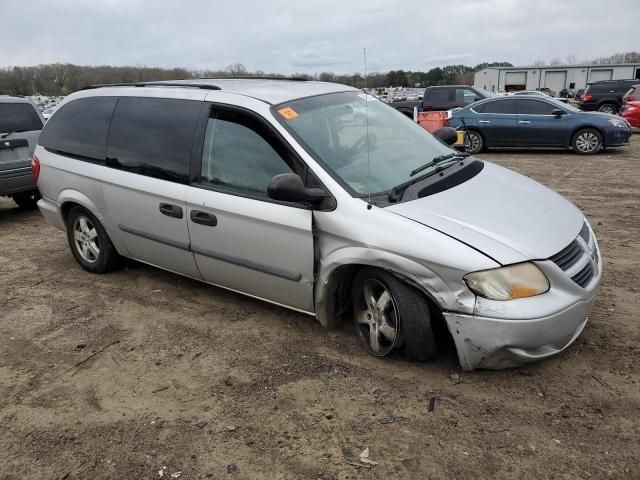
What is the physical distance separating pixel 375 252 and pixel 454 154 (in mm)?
1520

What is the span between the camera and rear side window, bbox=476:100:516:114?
13050 millimetres

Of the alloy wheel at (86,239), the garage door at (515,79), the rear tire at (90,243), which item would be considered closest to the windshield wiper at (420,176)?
the rear tire at (90,243)

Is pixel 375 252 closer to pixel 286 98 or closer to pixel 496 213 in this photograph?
pixel 496 213

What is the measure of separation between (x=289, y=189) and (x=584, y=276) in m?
1.80

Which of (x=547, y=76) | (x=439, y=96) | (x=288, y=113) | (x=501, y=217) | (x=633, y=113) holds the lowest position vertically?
(x=547, y=76)

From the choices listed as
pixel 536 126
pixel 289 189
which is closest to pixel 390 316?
pixel 289 189

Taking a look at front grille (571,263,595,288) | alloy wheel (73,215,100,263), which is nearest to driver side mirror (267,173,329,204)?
front grille (571,263,595,288)

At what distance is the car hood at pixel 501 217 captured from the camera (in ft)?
9.55

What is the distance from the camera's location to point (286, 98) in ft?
12.5

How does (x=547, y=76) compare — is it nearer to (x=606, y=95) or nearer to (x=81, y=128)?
(x=606, y=95)

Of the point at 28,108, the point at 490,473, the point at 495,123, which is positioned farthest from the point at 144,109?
the point at 495,123

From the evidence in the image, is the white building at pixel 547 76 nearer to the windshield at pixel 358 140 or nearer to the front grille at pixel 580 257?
the windshield at pixel 358 140

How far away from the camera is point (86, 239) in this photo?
5168mm

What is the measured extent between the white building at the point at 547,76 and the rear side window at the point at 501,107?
182 feet
